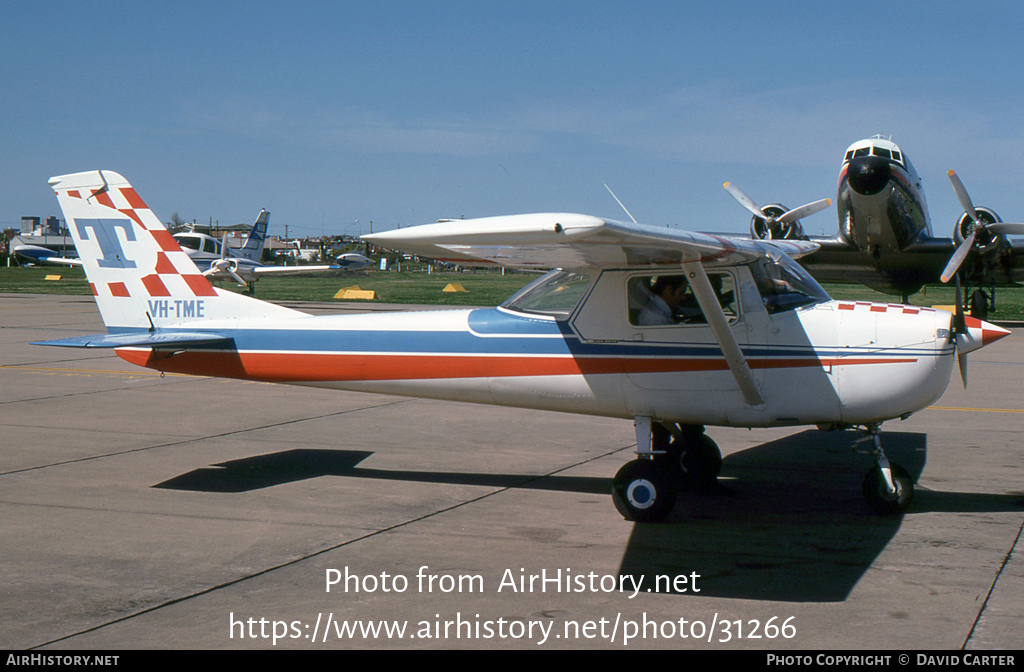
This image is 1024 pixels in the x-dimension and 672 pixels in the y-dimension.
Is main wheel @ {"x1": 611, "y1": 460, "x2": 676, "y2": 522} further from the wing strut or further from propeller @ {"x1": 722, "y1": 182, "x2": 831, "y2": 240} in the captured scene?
propeller @ {"x1": 722, "y1": 182, "x2": 831, "y2": 240}

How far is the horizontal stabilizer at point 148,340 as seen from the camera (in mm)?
7505

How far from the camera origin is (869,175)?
23.1 metres

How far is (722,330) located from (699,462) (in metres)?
1.85

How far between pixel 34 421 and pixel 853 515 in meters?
9.44

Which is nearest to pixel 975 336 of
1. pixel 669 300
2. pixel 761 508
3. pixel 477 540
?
pixel 761 508

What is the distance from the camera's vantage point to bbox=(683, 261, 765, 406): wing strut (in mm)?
6250

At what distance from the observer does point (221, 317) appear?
8.30m

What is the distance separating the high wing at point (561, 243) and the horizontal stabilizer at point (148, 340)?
290cm

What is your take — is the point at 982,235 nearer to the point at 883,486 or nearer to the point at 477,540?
the point at 883,486

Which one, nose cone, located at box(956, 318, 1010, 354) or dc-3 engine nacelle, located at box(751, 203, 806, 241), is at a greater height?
dc-3 engine nacelle, located at box(751, 203, 806, 241)

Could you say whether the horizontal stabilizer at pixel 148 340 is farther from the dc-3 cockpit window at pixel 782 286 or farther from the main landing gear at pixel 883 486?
the main landing gear at pixel 883 486

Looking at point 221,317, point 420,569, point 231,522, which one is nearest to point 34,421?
point 221,317

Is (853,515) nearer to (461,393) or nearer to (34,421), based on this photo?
(461,393)

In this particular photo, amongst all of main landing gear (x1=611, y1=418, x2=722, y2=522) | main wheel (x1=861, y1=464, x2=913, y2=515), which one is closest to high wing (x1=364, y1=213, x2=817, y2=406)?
main landing gear (x1=611, y1=418, x2=722, y2=522)
